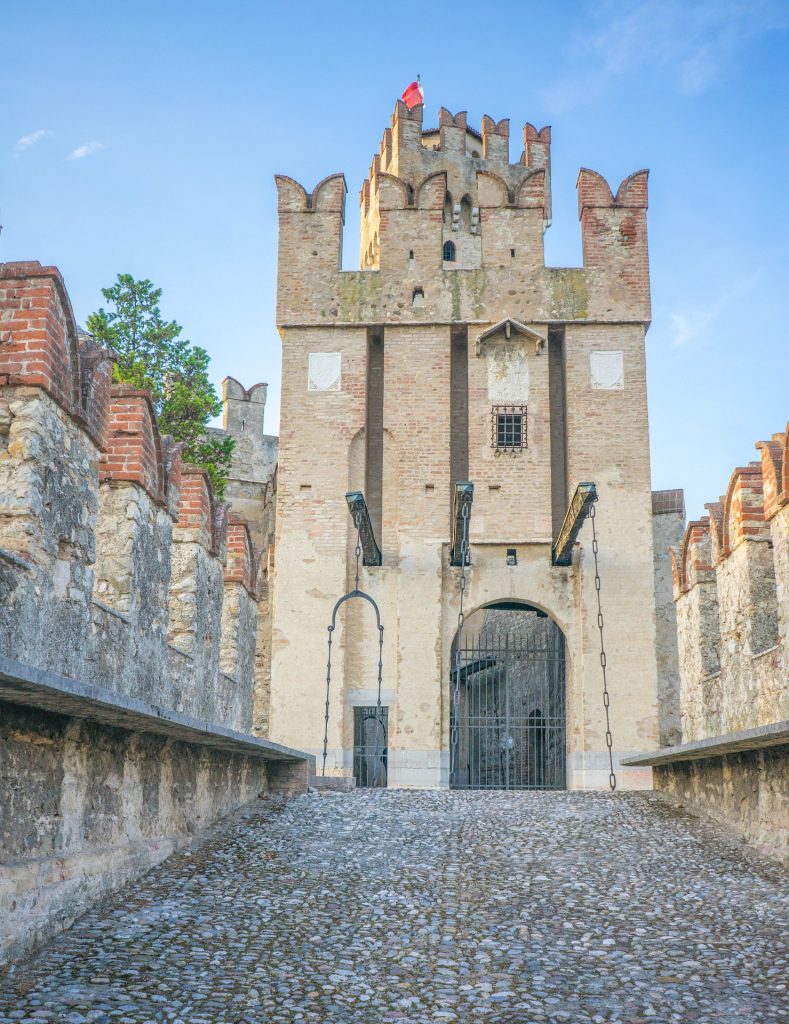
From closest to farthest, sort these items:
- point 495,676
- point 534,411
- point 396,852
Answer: point 396,852
point 534,411
point 495,676

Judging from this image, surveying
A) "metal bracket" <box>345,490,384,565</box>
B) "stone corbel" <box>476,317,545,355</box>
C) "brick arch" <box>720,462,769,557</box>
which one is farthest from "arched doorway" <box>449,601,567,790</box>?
"brick arch" <box>720,462,769,557</box>

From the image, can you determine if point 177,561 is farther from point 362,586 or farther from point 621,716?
point 621,716

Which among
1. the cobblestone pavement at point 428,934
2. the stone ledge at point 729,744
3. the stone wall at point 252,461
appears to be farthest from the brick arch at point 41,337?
the stone wall at point 252,461

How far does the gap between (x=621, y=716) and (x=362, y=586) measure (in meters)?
4.49

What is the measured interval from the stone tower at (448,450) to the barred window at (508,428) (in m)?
0.04

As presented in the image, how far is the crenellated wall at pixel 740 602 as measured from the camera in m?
11.6

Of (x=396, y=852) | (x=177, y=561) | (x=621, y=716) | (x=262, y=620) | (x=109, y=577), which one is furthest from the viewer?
(x=262, y=620)

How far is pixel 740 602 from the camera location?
1312 centimetres

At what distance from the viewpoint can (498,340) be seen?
1927 cm

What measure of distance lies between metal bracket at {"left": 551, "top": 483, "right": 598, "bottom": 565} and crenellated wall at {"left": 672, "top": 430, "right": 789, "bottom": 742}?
148 cm

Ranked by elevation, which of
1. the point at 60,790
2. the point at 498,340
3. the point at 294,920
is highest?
the point at 498,340

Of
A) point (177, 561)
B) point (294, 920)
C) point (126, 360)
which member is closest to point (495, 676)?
point (126, 360)

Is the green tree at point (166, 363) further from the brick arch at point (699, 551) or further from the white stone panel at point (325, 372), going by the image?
the brick arch at point (699, 551)

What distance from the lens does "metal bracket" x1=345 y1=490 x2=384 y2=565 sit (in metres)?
15.9
